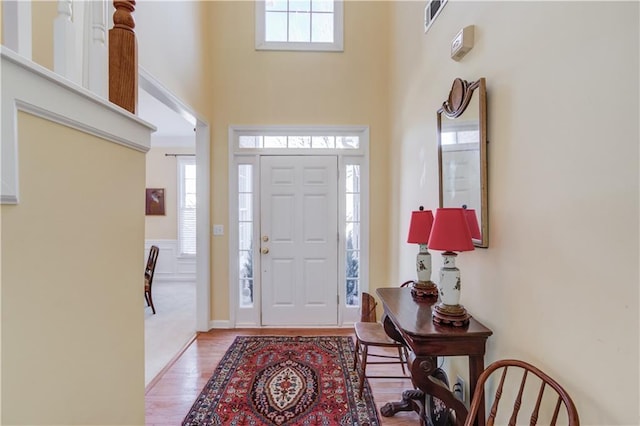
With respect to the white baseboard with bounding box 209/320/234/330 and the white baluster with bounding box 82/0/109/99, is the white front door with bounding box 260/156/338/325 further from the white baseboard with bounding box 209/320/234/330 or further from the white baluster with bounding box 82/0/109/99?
the white baluster with bounding box 82/0/109/99

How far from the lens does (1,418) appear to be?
1.96ft

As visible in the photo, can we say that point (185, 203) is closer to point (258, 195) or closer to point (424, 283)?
point (258, 195)

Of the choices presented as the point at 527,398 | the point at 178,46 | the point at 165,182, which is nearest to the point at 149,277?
the point at 165,182

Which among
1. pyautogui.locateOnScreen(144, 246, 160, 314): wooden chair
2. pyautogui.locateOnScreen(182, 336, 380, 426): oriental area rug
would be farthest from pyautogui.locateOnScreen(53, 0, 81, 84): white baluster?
pyautogui.locateOnScreen(144, 246, 160, 314): wooden chair

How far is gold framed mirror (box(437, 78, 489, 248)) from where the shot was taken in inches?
59.6

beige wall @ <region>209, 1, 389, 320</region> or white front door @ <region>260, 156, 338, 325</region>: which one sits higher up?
beige wall @ <region>209, 1, 389, 320</region>

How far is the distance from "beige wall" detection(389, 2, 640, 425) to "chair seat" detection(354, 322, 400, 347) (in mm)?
691

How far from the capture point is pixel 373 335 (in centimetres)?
227

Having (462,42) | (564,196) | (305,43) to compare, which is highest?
(305,43)

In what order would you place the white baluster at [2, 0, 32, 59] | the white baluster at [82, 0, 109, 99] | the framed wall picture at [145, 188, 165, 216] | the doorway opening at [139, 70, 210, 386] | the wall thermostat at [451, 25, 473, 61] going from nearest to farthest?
the white baluster at [2, 0, 32, 59], the white baluster at [82, 0, 109, 99], the wall thermostat at [451, 25, 473, 61], the doorway opening at [139, 70, 210, 386], the framed wall picture at [145, 188, 165, 216]

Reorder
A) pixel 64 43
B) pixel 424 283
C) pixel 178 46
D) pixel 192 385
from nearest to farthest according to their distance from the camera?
1. pixel 64 43
2. pixel 424 283
3. pixel 192 385
4. pixel 178 46

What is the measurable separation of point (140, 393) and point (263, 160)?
2646 mm

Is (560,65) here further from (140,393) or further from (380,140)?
(380,140)

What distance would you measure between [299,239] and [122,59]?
262cm
